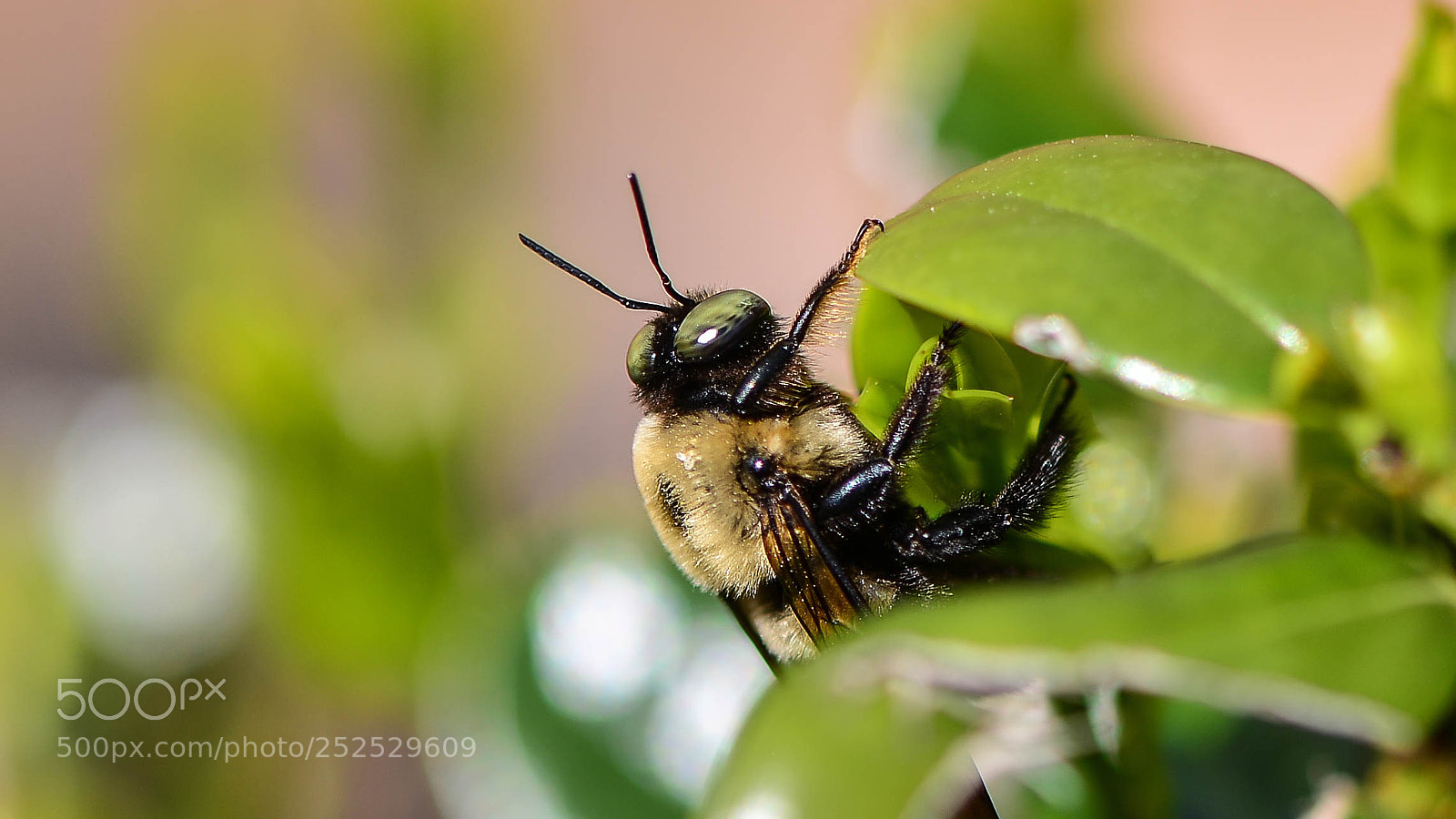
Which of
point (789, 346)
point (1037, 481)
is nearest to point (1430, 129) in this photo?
point (1037, 481)

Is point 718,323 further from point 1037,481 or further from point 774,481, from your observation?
point 1037,481

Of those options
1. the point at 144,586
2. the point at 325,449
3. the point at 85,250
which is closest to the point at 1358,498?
the point at 325,449

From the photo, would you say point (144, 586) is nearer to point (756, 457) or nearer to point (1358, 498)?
point (756, 457)

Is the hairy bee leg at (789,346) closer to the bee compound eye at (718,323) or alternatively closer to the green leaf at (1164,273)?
the bee compound eye at (718,323)

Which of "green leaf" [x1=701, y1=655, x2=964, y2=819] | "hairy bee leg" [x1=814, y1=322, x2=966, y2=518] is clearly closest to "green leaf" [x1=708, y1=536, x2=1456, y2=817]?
"green leaf" [x1=701, y1=655, x2=964, y2=819]

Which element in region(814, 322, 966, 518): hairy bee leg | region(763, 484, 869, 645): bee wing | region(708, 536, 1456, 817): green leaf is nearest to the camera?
region(708, 536, 1456, 817): green leaf

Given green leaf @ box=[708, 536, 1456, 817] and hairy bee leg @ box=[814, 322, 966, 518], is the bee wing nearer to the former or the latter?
hairy bee leg @ box=[814, 322, 966, 518]
